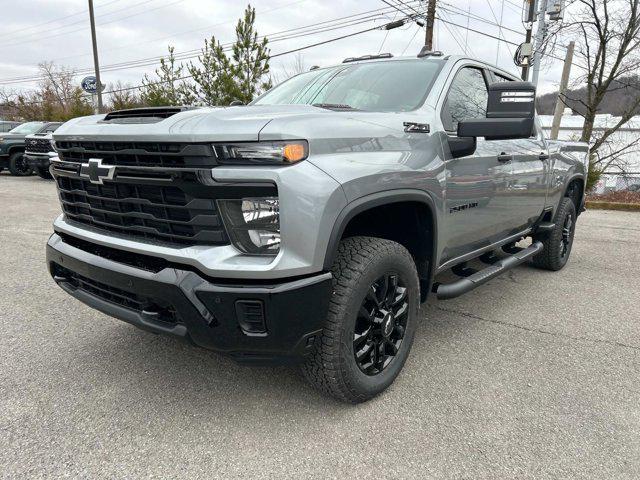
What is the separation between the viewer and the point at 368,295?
7.86ft

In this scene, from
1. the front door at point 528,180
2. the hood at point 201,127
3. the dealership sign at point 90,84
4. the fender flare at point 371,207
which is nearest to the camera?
the hood at point 201,127

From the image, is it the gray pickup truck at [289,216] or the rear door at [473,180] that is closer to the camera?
the gray pickup truck at [289,216]

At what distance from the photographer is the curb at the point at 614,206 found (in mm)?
10578

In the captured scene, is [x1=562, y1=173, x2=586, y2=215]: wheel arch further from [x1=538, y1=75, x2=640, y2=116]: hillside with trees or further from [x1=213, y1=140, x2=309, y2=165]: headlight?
[x1=538, y1=75, x2=640, y2=116]: hillside with trees

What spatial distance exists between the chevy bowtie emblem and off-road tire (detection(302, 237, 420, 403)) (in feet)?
3.74

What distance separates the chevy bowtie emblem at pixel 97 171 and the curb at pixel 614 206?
1128 cm

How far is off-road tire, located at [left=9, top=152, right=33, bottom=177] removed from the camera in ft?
49.3

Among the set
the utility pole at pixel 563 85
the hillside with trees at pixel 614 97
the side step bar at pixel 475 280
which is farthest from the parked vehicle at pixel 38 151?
the utility pole at pixel 563 85

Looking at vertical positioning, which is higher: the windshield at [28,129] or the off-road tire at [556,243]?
the windshield at [28,129]

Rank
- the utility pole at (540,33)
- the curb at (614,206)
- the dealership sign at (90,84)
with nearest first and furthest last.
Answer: the curb at (614,206)
the utility pole at (540,33)
the dealership sign at (90,84)

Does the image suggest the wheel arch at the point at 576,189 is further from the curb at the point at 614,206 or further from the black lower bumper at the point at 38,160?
the black lower bumper at the point at 38,160

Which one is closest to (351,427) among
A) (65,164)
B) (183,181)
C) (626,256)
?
(183,181)

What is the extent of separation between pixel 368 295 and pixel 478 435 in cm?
84

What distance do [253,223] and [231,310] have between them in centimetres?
37
